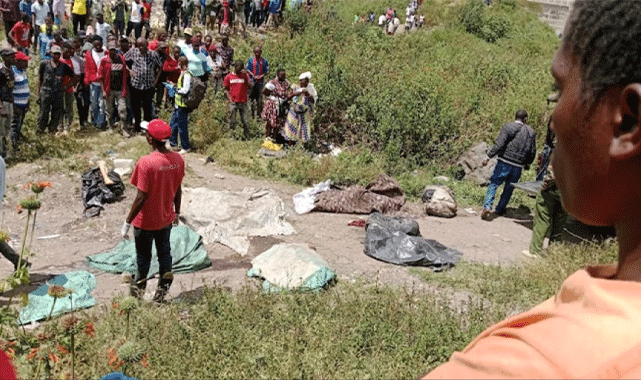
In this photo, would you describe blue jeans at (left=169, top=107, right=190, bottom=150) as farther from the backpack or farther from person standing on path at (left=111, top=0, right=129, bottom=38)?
person standing on path at (left=111, top=0, right=129, bottom=38)

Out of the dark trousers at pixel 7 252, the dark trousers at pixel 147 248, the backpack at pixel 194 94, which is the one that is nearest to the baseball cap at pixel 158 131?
the dark trousers at pixel 147 248

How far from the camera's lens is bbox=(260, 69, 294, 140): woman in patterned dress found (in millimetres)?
10766

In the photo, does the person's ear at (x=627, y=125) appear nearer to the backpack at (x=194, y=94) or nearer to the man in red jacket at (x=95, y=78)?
the backpack at (x=194, y=94)

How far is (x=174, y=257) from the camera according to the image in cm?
637

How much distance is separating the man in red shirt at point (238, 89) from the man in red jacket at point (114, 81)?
176cm

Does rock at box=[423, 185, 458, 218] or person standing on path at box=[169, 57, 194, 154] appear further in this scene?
person standing on path at box=[169, 57, 194, 154]

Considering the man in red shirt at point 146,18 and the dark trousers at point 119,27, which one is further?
the man in red shirt at point 146,18

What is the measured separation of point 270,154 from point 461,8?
52.5ft

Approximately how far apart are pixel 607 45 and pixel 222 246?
6506mm

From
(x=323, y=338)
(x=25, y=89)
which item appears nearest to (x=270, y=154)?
(x=25, y=89)

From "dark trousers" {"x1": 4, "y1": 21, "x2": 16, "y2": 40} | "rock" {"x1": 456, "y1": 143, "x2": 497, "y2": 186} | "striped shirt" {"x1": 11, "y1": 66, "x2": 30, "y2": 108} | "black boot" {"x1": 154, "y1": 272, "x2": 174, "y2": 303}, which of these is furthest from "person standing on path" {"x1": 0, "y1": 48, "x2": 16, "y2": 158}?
"rock" {"x1": 456, "y1": 143, "x2": 497, "y2": 186}

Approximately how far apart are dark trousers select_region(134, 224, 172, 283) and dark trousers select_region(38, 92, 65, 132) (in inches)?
227

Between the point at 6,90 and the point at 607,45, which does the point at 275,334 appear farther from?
the point at 6,90

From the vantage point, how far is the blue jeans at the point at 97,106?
10570 millimetres
